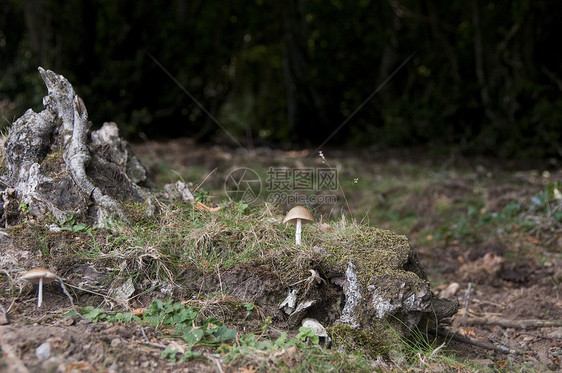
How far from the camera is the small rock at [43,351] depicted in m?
2.24

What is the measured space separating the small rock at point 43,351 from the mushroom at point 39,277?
1.53ft

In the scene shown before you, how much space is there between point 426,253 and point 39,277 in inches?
172

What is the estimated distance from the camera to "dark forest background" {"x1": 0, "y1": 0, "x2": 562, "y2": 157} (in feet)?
34.3

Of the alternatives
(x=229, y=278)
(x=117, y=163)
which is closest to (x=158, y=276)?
(x=229, y=278)

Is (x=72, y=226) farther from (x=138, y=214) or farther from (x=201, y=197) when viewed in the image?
(x=201, y=197)

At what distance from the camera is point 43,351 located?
226 centimetres

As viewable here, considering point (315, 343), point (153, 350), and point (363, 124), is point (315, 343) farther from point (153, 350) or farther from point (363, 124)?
point (363, 124)

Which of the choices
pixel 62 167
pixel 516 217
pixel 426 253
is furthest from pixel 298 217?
pixel 516 217

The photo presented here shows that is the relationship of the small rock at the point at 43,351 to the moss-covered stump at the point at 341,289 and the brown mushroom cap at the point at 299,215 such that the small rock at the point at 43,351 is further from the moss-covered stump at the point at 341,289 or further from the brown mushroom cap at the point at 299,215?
the brown mushroom cap at the point at 299,215

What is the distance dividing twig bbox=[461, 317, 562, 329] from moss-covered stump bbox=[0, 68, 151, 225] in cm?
297

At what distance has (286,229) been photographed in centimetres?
346

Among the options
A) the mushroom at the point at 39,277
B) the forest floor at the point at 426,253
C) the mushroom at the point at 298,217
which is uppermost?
the mushroom at the point at 298,217

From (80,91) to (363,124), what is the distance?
272 inches

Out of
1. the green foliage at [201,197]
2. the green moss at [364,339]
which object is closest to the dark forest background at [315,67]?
the green foliage at [201,197]
